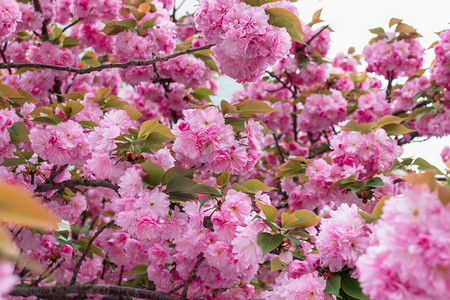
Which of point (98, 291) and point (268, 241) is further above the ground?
point (268, 241)

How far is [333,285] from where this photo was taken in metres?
1.29

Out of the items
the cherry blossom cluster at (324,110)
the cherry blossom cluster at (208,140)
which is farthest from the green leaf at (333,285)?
the cherry blossom cluster at (324,110)

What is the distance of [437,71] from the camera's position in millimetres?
2801

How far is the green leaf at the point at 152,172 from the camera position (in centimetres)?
150

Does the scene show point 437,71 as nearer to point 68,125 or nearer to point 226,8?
point 226,8

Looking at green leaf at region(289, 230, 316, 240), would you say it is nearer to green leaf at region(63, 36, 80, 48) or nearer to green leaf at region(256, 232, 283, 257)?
green leaf at region(256, 232, 283, 257)

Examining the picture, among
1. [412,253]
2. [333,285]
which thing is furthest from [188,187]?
[412,253]

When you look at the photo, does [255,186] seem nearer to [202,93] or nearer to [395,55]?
[202,93]

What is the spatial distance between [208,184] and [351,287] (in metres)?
1.06

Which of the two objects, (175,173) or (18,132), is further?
(18,132)

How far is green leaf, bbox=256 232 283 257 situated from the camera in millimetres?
1306

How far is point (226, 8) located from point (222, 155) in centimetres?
59

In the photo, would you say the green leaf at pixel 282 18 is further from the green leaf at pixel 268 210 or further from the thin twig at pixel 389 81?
the thin twig at pixel 389 81

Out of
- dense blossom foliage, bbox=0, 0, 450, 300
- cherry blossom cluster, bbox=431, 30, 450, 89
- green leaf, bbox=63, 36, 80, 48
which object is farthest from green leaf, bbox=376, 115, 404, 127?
green leaf, bbox=63, 36, 80, 48
